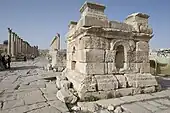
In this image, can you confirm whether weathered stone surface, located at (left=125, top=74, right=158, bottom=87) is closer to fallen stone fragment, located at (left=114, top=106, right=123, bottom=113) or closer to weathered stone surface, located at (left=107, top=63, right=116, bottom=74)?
weathered stone surface, located at (left=107, top=63, right=116, bottom=74)

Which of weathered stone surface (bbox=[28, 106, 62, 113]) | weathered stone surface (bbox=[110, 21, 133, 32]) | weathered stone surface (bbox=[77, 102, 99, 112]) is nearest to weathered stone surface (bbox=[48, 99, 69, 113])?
weathered stone surface (bbox=[28, 106, 62, 113])

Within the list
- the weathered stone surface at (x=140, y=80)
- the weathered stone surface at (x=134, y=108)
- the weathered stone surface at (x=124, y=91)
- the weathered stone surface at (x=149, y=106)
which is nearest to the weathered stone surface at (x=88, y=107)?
the weathered stone surface at (x=134, y=108)

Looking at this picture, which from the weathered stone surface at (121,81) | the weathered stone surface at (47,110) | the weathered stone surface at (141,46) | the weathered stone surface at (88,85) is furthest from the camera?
A: the weathered stone surface at (141,46)

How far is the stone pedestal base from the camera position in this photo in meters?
3.51

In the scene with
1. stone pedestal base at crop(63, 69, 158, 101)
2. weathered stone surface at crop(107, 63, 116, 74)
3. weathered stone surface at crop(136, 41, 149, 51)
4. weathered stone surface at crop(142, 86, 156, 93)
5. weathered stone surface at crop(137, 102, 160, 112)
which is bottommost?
weathered stone surface at crop(137, 102, 160, 112)

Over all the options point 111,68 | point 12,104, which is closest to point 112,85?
point 111,68

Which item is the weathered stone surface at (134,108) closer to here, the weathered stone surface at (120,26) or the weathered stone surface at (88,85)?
the weathered stone surface at (88,85)

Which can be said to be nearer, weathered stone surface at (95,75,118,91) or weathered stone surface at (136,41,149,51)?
weathered stone surface at (95,75,118,91)

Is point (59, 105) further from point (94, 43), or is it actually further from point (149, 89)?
point (149, 89)

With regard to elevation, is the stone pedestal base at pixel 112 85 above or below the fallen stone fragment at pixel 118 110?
above

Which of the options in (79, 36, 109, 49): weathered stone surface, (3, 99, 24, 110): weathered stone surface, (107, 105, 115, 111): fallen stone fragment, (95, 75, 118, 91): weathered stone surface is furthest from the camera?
(79, 36, 109, 49): weathered stone surface

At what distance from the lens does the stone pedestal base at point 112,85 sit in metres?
3.51

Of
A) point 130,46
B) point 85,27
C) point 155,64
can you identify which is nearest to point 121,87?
point 130,46

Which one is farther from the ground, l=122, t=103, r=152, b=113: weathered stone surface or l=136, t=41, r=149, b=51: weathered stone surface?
l=136, t=41, r=149, b=51: weathered stone surface
